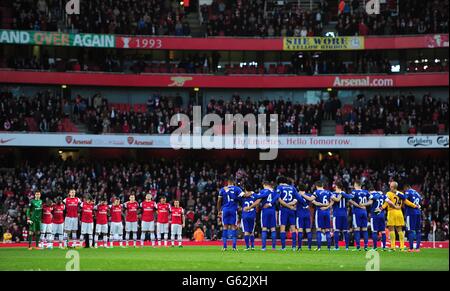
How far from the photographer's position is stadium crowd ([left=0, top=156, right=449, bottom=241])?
46594 millimetres

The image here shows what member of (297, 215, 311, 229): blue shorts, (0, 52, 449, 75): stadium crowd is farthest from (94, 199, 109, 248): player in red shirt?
(0, 52, 449, 75): stadium crowd

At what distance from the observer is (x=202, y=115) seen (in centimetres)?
5731

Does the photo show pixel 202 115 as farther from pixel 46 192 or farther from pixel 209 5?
pixel 46 192

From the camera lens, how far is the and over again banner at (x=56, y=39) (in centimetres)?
5541

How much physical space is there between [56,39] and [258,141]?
15.5 m

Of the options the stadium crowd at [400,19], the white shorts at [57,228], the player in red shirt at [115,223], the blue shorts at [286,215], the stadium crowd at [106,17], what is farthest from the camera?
the stadium crowd at [400,19]

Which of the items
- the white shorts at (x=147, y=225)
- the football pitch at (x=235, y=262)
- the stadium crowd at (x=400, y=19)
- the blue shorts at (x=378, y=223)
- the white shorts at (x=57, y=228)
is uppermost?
the stadium crowd at (x=400, y=19)

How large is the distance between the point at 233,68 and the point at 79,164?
13793mm

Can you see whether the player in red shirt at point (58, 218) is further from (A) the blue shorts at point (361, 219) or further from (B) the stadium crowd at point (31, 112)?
(B) the stadium crowd at point (31, 112)

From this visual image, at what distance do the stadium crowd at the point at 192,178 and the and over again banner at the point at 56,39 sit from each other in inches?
318

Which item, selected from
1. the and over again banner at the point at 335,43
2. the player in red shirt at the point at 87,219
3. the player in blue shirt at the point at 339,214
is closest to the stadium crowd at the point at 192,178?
the and over again banner at the point at 335,43
